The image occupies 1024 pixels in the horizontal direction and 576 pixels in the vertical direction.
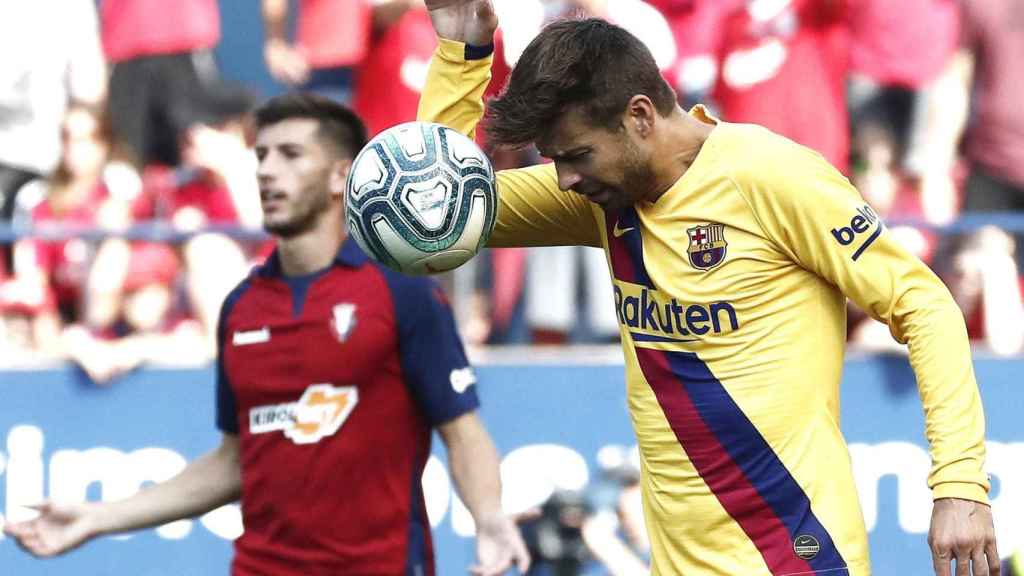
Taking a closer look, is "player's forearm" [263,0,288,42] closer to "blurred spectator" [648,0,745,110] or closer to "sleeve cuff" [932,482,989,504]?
"blurred spectator" [648,0,745,110]

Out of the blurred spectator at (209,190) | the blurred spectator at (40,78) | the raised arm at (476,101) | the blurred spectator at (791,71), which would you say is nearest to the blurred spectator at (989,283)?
the blurred spectator at (791,71)

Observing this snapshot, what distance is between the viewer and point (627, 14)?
8.67m

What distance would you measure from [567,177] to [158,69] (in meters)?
5.82

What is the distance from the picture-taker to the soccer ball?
4.50 metres

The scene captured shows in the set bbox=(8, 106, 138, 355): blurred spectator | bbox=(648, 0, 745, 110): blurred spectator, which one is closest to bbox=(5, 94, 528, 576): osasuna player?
bbox=(8, 106, 138, 355): blurred spectator

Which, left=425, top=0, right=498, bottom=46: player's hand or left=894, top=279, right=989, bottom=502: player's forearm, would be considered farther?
left=425, top=0, right=498, bottom=46: player's hand

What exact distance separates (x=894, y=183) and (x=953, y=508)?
5081 millimetres

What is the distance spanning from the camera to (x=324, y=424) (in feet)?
19.1

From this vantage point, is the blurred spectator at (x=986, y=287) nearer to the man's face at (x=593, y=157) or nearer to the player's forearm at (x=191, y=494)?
the player's forearm at (x=191, y=494)

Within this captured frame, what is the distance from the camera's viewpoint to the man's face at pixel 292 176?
614 centimetres

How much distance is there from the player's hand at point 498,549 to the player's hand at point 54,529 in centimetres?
134

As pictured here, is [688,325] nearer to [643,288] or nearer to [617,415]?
[643,288]

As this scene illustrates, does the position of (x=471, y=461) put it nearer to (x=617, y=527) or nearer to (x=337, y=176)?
(x=337, y=176)

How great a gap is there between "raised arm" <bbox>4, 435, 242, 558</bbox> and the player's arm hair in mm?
801
